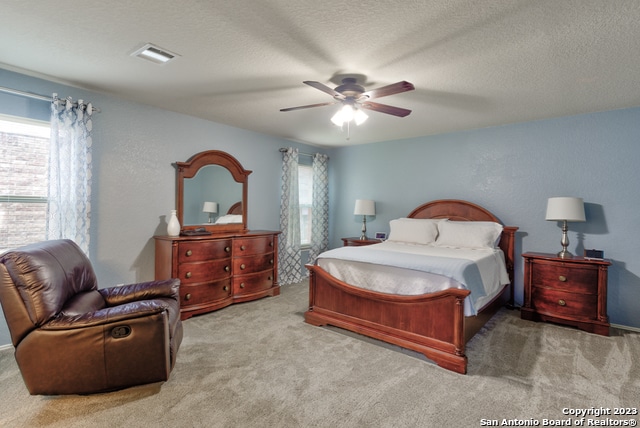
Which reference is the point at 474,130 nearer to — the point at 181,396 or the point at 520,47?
the point at 520,47

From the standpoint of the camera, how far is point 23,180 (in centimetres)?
286

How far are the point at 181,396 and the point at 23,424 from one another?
2.68 feet

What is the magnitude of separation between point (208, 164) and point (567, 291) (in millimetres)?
4487

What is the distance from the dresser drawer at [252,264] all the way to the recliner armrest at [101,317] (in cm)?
203

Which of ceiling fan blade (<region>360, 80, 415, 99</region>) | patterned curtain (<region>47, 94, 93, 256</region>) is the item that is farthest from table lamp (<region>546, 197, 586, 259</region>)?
patterned curtain (<region>47, 94, 93, 256</region>)

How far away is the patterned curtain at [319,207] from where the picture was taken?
5.64 metres

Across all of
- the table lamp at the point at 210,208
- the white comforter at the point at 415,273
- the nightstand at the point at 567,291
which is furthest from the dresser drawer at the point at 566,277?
the table lamp at the point at 210,208

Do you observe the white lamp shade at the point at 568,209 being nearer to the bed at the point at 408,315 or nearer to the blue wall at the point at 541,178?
the blue wall at the point at 541,178

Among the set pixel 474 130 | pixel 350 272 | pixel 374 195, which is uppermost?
pixel 474 130

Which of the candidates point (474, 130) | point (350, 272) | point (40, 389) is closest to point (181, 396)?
point (40, 389)

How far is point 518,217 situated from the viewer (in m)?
4.11

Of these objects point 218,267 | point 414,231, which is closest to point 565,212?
point 414,231

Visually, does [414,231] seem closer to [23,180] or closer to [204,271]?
[204,271]

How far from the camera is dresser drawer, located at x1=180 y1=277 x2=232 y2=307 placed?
3.49m
